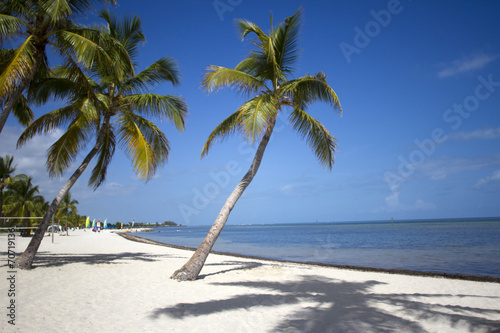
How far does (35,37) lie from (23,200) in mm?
29328

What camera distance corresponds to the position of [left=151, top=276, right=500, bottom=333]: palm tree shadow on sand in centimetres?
441

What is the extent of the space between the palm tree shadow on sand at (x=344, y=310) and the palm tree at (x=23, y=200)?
3019 cm

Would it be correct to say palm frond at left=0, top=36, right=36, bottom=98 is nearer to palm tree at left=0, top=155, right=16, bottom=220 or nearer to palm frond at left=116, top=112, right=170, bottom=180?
palm frond at left=116, top=112, right=170, bottom=180

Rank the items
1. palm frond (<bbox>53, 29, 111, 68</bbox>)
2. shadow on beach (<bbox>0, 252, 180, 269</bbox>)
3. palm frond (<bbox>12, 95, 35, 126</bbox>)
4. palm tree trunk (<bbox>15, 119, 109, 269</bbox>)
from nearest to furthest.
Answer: palm frond (<bbox>53, 29, 111, 68</bbox>) < palm tree trunk (<bbox>15, 119, 109, 269</bbox>) < shadow on beach (<bbox>0, 252, 180, 269</bbox>) < palm frond (<bbox>12, 95, 35, 126</bbox>)

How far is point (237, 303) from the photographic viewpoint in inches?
220

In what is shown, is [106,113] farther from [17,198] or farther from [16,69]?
[17,198]

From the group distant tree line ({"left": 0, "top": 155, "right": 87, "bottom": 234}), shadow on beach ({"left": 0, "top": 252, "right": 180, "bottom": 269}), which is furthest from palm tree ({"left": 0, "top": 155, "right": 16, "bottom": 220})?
shadow on beach ({"left": 0, "top": 252, "right": 180, "bottom": 269})

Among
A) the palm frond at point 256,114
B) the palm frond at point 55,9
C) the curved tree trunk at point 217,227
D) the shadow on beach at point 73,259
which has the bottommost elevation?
the shadow on beach at point 73,259

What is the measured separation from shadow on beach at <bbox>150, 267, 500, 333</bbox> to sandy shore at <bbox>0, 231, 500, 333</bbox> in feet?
0.05

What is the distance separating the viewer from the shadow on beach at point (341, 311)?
4410 millimetres

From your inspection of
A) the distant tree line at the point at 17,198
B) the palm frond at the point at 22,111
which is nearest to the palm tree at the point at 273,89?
the palm frond at the point at 22,111

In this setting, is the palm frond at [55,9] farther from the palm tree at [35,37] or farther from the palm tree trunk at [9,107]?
the palm tree trunk at [9,107]


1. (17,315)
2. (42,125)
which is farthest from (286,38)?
(17,315)

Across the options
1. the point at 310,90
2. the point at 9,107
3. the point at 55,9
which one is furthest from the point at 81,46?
the point at 310,90
